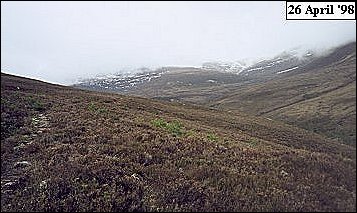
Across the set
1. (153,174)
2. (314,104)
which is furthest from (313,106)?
(153,174)

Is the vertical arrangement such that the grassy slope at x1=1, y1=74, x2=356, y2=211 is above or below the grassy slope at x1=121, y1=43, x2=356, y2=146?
above

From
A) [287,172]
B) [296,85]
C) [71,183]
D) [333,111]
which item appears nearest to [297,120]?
[333,111]

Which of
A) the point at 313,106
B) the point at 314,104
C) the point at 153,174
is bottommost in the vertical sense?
the point at 314,104

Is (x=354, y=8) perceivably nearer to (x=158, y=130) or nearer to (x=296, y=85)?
(x=158, y=130)

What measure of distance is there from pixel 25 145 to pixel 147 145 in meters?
4.81

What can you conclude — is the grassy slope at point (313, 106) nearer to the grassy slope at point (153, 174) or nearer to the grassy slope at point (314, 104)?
the grassy slope at point (314, 104)

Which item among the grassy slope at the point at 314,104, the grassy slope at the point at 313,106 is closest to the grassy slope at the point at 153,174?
the grassy slope at the point at 313,106

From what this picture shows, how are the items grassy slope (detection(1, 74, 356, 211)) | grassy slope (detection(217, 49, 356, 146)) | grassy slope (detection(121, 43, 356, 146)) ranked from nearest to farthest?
1. grassy slope (detection(1, 74, 356, 211))
2. grassy slope (detection(217, 49, 356, 146))
3. grassy slope (detection(121, 43, 356, 146))

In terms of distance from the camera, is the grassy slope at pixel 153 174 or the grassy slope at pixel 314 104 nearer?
the grassy slope at pixel 153 174

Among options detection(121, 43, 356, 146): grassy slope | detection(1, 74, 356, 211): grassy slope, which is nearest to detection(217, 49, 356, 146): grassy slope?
detection(121, 43, 356, 146): grassy slope

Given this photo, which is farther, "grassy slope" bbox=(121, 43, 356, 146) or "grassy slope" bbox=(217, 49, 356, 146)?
"grassy slope" bbox=(121, 43, 356, 146)

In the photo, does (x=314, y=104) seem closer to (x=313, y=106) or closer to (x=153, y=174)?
(x=313, y=106)

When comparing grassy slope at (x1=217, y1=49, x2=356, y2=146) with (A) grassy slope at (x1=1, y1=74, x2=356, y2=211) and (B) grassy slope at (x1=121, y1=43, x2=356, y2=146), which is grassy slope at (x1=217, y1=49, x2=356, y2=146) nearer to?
(B) grassy slope at (x1=121, y1=43, x2=356, y2=146)

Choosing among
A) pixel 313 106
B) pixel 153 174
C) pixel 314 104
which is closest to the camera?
pixel 153 174
